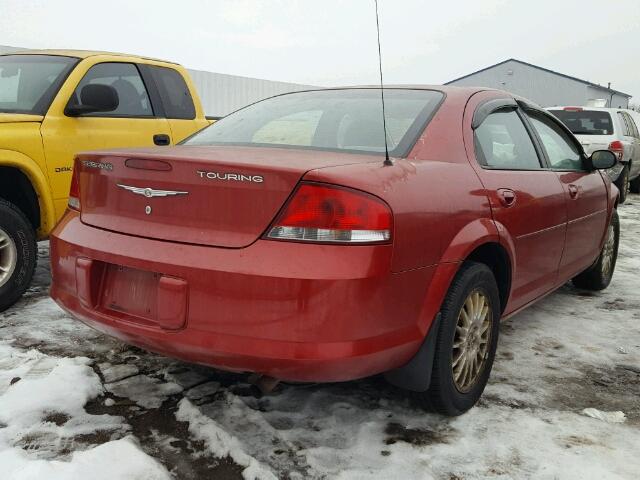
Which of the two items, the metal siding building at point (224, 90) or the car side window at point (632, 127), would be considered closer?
the car side window at point (632, 127)

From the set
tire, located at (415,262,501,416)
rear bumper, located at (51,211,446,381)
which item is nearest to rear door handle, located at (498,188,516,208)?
tire, located at (415,262,501,416)

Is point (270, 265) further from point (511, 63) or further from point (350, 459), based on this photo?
point (511, 63)

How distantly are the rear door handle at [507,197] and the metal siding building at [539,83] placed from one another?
37.3m

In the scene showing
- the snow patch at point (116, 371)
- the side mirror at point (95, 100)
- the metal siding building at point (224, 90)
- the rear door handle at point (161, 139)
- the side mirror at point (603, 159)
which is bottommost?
the snow patch at point (116, 371)

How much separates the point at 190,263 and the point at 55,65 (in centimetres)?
325

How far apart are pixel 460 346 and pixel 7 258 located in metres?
2.96

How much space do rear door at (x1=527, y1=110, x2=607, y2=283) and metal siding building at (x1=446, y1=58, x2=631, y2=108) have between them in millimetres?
35783

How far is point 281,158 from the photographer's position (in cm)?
240

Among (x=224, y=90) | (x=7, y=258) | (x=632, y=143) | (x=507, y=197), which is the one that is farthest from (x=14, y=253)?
(x=224, y=90)

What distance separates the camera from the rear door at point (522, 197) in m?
3.03

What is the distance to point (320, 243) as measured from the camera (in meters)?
2.13

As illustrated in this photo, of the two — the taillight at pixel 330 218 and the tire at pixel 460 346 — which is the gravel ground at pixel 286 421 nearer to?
the tire at pixel 460 346

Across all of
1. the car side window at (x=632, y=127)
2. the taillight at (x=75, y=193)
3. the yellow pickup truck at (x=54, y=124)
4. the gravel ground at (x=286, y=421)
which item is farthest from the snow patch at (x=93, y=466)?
the car side window at (x=632, y=127)

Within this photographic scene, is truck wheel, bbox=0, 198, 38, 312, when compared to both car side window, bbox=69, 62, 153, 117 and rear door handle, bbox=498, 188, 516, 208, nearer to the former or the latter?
car side window, bbox=69, 62, 153, 117
